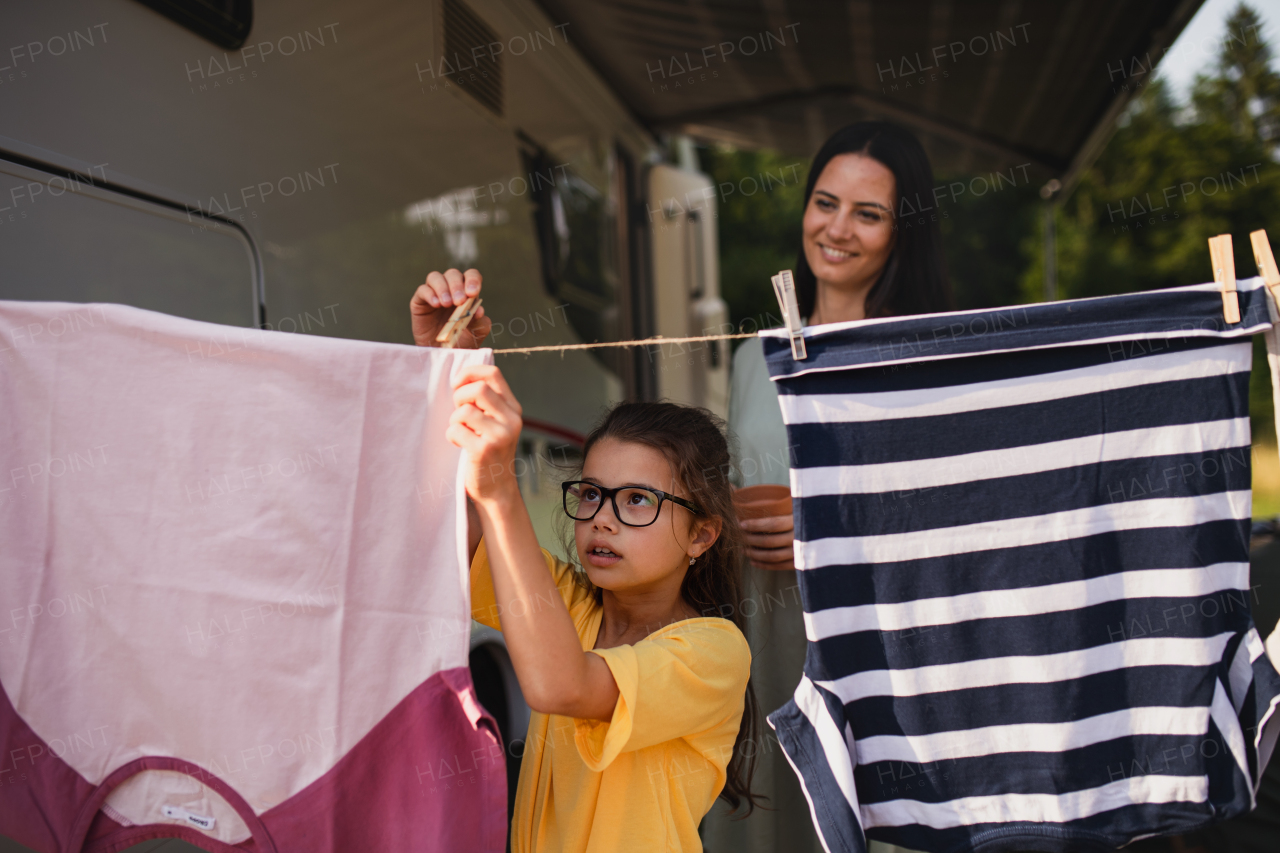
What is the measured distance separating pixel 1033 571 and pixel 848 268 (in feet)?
3.47

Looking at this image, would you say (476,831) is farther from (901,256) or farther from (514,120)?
(514,120)

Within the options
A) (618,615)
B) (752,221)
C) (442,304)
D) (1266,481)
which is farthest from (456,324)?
(752,221)

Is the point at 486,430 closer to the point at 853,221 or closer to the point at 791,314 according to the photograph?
the point at 791,314

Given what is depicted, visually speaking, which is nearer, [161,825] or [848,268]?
[161,825]

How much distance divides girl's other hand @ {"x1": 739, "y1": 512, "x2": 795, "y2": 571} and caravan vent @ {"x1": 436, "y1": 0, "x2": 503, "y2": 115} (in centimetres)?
185

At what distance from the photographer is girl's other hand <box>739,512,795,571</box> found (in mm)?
1885

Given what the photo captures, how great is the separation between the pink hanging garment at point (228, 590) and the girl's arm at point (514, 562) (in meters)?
0.06

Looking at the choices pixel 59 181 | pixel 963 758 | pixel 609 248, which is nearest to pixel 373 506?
pixel 59 181

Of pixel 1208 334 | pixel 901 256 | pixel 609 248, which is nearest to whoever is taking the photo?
pixel 1208 334

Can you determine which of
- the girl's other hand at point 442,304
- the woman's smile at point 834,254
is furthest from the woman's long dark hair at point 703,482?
the woman's smile at point 834,254

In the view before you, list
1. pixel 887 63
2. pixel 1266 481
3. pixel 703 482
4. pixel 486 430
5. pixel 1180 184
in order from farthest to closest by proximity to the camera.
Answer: pixel 1180 184
pixel 1266 481
pixel 887 63
pixel 703 482
pixel 486 430

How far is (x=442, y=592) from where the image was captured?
1271 millimetres

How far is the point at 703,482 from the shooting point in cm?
165

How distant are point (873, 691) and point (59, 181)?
1.66 metres
